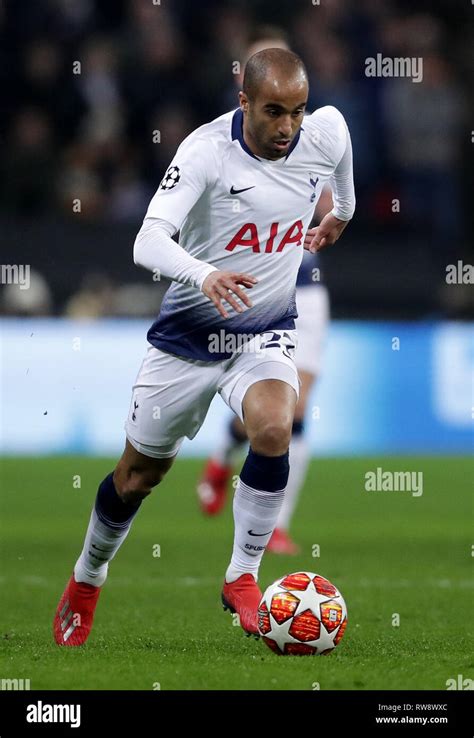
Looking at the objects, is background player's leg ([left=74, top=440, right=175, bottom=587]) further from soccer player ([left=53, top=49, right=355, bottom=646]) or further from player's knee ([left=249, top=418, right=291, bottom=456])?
player's knee ([left=249, top=418, right=291, bottom=456])

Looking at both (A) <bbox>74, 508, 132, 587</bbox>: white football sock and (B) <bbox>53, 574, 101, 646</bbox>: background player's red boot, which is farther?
(A) <bbox>74, 508, 132, 587</bbox>: white football sock

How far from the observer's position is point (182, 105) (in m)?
17.2

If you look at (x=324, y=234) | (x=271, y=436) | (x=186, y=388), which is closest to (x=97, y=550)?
(x=186, y=388)

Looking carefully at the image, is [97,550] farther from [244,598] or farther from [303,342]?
[303,342]

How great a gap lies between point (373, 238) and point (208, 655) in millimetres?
11035

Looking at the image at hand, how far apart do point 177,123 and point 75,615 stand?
11210 mm

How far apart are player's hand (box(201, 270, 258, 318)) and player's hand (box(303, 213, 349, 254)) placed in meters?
1.21

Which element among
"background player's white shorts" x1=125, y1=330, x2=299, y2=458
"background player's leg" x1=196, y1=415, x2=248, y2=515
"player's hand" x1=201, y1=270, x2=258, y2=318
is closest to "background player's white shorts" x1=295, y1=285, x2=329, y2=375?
"background player's leg" x1=196, y1=415, x2=248, y2=515

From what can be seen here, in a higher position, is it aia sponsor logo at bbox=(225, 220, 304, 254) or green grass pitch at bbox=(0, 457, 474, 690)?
aia sponsor logo at bbox=(225, 220, 304, 254)

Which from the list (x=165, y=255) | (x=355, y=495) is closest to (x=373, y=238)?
(x=355, y=495)

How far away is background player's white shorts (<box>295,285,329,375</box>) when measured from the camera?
927 centimetres

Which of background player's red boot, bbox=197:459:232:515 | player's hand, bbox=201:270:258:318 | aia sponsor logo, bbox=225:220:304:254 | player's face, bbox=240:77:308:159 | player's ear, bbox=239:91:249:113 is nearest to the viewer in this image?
player's hand, bbox=201:270:258:318
